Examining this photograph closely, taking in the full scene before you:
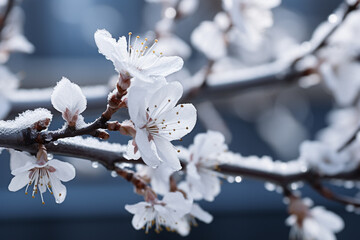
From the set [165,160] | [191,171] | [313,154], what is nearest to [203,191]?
[191,171]

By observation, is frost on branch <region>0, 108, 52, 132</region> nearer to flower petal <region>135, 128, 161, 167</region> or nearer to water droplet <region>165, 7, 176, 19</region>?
flower petal <region>135, 128, 161, 167</region>

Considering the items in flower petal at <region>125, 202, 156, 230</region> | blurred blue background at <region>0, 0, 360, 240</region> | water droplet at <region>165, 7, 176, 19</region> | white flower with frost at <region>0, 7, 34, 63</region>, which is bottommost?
flower petal at <region>125, 202, 156, 230</region>

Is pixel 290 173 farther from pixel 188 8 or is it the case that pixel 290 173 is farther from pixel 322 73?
pixel 188 8

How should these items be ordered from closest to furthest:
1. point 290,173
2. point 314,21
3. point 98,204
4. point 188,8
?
point 290,173, point 188,8, point 98,204, point 314,21

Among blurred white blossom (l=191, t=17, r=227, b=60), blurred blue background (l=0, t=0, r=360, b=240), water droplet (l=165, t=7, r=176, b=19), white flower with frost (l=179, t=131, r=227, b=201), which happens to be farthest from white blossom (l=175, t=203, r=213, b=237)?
blurred blue background (l=0, t=0, r=360, b=240)

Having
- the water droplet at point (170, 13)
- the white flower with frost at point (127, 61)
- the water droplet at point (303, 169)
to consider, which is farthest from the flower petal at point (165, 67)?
the water droplet at point (170, 13)

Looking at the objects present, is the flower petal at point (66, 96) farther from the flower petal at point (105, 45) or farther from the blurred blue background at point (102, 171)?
the blurred blue background at point (102, 171)
